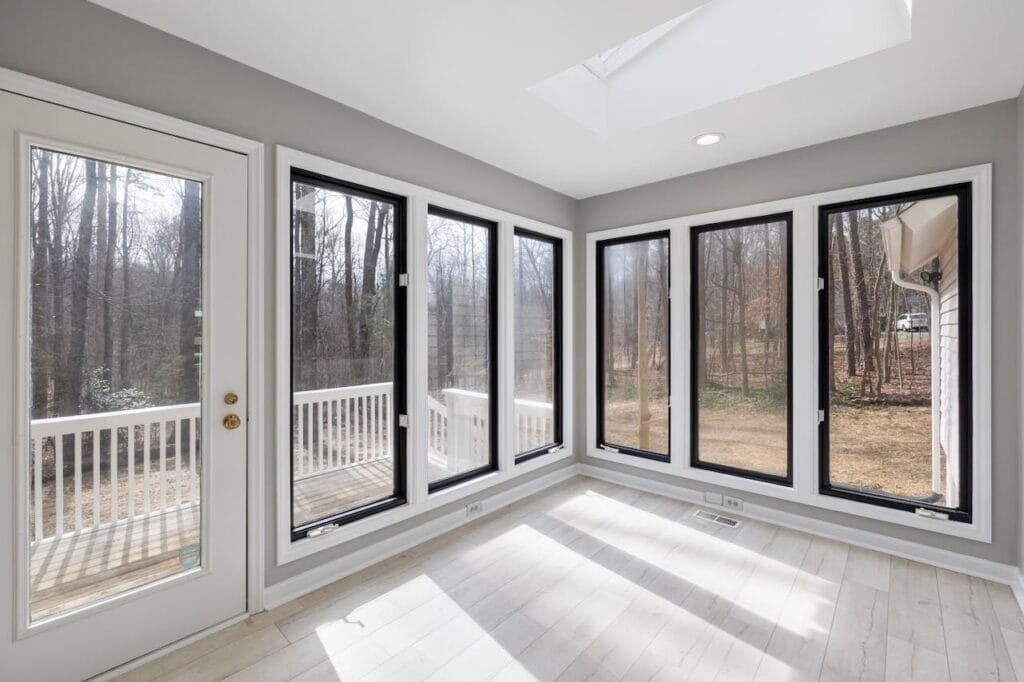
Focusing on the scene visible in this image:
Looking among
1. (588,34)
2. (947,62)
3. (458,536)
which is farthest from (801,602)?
(588,34)

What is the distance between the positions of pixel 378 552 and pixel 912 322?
3.47 metres

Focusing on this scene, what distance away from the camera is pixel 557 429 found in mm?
4215

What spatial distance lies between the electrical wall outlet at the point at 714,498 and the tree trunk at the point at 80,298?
3705mm

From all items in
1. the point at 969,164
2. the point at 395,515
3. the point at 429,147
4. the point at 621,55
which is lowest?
the point at 395,515

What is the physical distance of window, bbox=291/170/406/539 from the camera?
2.46 meters

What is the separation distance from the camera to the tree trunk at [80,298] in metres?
1.74

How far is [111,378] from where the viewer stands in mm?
1828

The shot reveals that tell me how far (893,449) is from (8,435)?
430 cm

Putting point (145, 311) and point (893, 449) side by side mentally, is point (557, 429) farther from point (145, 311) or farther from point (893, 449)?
point (145, 311)

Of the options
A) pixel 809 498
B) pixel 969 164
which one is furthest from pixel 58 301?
pixel 969 164

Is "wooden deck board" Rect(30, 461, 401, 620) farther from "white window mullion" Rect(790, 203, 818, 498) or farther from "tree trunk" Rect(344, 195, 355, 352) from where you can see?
"white window mullion" Rect(790, 203, 818, 498)

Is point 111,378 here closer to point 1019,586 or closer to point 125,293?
point 125,293

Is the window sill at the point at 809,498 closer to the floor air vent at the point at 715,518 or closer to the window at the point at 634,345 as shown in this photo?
the window at the point at 634,345

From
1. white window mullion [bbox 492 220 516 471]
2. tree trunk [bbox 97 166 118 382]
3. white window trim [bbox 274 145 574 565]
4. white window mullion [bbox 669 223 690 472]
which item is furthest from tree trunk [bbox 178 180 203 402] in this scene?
white window mullion [bbox 669 223 690 472]
